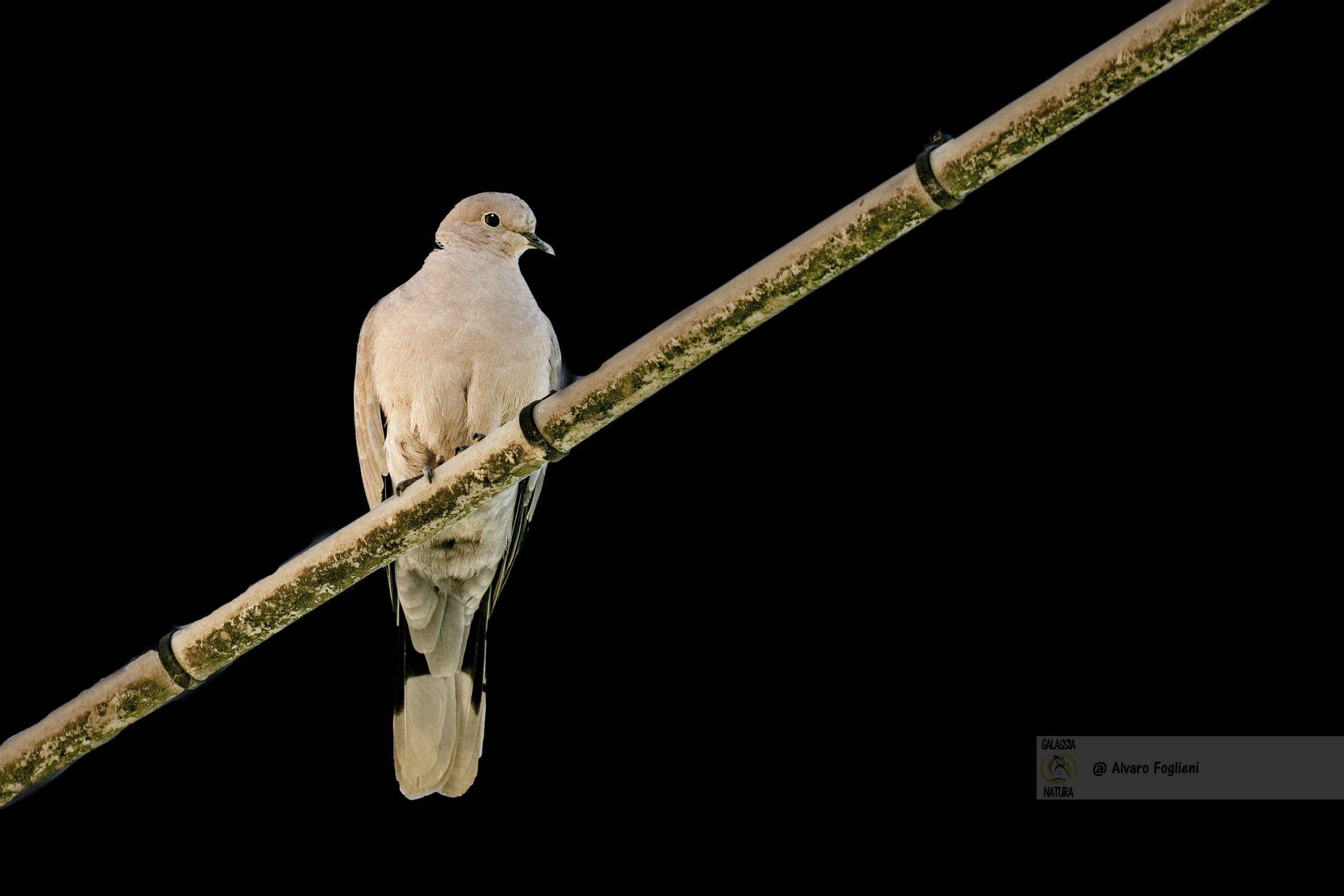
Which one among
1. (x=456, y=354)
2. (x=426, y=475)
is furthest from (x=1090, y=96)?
(x=456, y=354)

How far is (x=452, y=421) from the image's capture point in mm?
2568

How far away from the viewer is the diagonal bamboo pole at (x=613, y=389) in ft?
5.18

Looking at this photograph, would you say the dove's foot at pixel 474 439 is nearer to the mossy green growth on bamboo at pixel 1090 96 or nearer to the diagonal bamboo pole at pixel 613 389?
the diagonal bamboo pole at pixel 613 389

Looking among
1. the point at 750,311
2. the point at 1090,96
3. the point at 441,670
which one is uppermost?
the point at 1090,96

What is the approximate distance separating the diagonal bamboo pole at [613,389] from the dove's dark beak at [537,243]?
0.69 metres

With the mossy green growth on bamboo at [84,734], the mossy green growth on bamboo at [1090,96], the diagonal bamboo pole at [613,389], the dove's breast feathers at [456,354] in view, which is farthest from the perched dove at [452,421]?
the mossy green growth on bamboo at [1090,96]

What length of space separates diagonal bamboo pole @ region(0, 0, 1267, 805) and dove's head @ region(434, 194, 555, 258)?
69 centimetres

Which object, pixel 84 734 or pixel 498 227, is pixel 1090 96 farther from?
pixel 84 734

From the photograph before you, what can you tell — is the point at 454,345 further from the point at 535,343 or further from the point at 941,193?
the point at 941,193

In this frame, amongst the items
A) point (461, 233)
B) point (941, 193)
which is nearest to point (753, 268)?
point (941, 193)

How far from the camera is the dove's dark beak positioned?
2676mm

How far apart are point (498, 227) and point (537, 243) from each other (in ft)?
0.30

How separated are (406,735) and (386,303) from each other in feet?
3.04

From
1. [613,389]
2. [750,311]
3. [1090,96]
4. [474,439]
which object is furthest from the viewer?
[474,439]
